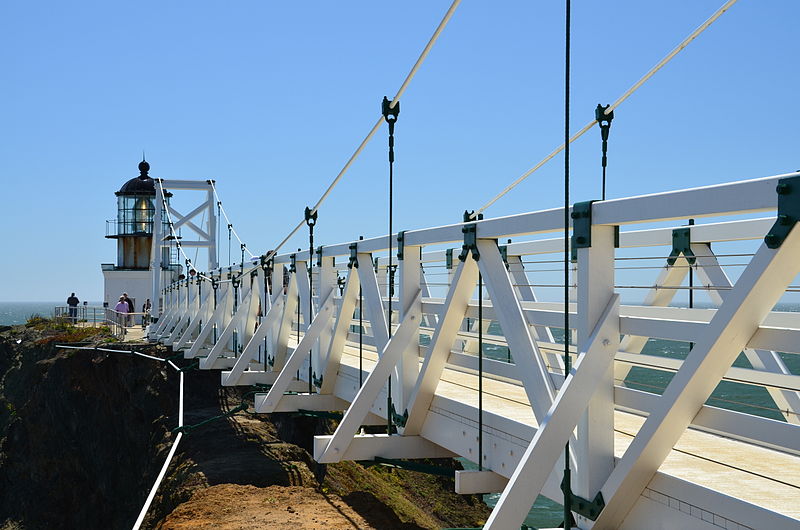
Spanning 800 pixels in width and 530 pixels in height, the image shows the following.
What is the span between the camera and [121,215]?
43625 mm

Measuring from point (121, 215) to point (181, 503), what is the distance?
35971 mm

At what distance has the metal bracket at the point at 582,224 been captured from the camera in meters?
3.88

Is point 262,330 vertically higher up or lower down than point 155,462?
higher up

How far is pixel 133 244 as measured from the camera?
4341cm

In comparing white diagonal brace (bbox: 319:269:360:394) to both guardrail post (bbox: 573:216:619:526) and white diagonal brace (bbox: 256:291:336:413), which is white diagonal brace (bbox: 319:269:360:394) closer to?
white diagonal brace (bbox: 256:291:336:413)

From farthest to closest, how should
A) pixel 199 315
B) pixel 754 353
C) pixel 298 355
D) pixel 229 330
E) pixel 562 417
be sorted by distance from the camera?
pixel 199 315, pixel 229 330, pixel 298 355, pixel 754 353, pixel 562 417

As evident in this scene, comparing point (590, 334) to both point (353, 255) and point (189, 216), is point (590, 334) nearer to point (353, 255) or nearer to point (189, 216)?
point (353, 255)

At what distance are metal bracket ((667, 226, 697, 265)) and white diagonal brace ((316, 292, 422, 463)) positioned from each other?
1.73m

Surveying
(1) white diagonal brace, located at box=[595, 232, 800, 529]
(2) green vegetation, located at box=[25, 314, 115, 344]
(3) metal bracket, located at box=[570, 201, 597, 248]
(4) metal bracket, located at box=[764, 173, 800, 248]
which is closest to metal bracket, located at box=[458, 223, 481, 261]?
(3) metal bracket, located at box=[570, 201, 597, 248]

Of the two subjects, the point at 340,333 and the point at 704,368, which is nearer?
the point at 704,368

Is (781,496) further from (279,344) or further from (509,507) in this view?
(279,344)

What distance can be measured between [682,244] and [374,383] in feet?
7.80

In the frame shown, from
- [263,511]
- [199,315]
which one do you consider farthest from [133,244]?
[263,511]

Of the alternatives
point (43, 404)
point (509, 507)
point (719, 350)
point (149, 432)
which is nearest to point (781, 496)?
point (719, 350)
